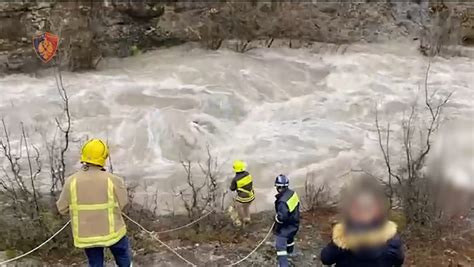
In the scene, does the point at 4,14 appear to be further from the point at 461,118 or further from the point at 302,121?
the point at 461,118

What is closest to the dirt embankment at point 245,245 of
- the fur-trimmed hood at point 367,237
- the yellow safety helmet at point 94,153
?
the yellow safety helmet at point 94,153

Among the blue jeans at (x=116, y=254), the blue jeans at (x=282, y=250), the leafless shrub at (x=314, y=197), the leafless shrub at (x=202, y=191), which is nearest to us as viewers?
the blue jeans at (x=116, y=254)

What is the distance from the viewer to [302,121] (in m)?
11.8

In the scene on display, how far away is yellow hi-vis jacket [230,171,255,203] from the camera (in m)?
7.48

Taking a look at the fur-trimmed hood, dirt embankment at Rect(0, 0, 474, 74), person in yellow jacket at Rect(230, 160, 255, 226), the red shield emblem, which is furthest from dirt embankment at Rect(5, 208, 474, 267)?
dirt embankment at Rect(0, 0, 474, 74)

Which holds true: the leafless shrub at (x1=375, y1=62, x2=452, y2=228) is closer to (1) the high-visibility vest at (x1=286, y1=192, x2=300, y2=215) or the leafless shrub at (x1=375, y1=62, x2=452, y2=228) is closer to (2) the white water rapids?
(2) the white water rapids

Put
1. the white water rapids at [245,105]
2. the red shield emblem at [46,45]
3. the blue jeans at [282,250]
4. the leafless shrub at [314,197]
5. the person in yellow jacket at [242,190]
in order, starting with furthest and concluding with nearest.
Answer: the red shield emblem at [46,45], the white water rapids at [245,105], the leafless shrub at [314,197], the person in yellow jacket at [242,190], the blue jeans at [282,250]

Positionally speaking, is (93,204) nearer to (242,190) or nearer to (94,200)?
(94,200)

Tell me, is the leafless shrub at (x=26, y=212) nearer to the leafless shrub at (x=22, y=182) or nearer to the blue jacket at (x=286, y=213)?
the leafless shrub at (x=22, y=182)

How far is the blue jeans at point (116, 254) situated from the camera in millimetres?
5543

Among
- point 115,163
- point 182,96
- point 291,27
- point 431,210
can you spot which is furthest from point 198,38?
point 431,210

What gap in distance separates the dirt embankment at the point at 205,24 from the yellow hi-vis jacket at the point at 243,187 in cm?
742

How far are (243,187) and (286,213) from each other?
137cm

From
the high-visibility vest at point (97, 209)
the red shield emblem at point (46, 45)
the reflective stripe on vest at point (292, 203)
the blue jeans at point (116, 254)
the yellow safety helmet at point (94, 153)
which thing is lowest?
the red shield emblem at point (46, 45)
